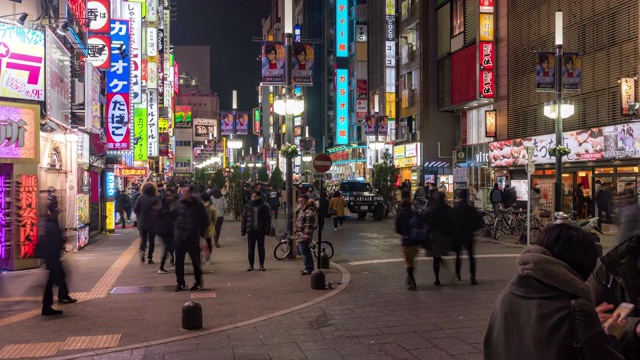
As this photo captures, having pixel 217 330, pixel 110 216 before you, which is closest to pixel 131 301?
A: pixel 217 330

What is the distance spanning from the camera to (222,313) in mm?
8812

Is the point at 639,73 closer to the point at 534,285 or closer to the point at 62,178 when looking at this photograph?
the point at 62,178

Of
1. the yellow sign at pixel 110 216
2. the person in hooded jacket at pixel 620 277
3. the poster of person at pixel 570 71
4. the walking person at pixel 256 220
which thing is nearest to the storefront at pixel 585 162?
the poster of person at pixel 570 71

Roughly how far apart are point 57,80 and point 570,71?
17.4m

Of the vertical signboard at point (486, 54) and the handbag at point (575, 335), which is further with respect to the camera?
the vertical signboard at point (486, 54)

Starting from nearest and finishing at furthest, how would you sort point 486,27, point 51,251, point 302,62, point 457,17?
point 51,251, point 302,62, point 486,27, point 457,17

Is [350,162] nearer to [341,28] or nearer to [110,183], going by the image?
[341,28]

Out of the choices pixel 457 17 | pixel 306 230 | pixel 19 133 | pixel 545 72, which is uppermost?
pixel 457 17

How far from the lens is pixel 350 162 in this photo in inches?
2447

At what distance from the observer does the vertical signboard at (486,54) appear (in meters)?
33.0

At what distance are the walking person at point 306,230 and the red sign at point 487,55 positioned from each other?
23.4 m

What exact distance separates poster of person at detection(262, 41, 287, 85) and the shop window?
23.7m

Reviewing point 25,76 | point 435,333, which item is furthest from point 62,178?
point 435,333

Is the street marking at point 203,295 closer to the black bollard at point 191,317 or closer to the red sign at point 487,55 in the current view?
the black bollard at point 191,317
